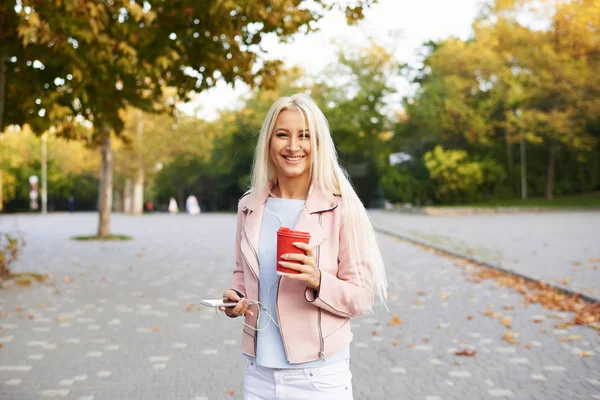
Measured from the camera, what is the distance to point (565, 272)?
11.1 meters

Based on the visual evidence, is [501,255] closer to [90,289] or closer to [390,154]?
[90,289]

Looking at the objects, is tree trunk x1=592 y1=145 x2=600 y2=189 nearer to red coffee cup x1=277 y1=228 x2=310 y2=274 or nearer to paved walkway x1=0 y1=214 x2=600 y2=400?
paved walkway x1=0 y1=214 x2=600 y2=400

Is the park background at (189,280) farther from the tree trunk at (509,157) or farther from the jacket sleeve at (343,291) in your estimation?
the tree trunk at (509,157)

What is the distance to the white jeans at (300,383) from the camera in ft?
7.62

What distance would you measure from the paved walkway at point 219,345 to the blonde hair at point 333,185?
102 inches

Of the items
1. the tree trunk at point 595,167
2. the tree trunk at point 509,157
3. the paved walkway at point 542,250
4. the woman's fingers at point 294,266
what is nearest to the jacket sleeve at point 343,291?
the woman's fingers at point 294,266

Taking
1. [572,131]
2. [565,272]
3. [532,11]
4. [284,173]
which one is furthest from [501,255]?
[532,11]

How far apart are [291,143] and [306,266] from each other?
1.64 ft


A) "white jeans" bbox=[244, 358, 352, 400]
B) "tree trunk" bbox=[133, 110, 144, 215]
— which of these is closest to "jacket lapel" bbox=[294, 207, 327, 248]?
"white jeans" bbox=[244, 358, 352, 400]

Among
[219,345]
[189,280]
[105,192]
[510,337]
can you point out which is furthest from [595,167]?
[219,345]

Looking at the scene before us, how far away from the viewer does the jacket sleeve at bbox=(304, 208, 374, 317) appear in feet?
7.38

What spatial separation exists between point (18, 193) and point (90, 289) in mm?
62088

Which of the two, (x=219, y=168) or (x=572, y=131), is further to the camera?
(x=219, y=168)

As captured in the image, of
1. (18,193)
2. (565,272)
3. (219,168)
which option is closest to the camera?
(565,272)
